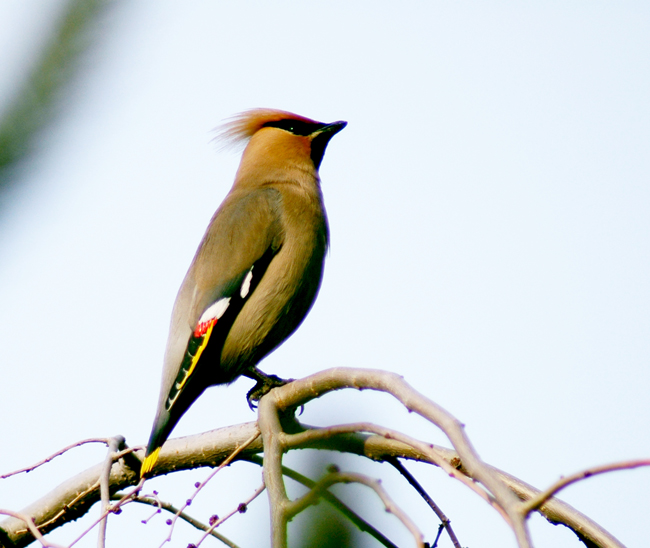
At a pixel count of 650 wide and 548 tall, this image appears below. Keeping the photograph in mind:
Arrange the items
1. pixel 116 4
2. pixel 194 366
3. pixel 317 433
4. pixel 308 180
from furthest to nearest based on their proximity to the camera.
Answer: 1. pixel 308 180
2. pixel 194 366
3. pixel 317 433
4. pixel 116 4

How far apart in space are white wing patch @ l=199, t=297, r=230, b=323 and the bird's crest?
1893 millimetres

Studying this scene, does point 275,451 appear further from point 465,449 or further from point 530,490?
point 465,449

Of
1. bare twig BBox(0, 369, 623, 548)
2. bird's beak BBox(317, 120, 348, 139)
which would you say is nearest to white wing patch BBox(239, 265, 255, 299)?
bare twig BBox(0, 369, 623, 548)

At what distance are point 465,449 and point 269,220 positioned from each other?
2714 millimetres

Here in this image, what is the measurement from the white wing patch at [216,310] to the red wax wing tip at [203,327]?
1 cm

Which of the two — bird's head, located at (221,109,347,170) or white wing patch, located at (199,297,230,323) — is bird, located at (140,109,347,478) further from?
bird's head, located at (221,109,347,170)

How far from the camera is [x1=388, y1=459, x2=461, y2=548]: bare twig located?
6.45 ft

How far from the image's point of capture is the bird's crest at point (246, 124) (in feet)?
17.3

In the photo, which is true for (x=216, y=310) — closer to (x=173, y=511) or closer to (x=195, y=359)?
(x=195, y=359)

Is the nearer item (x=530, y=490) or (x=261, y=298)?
(x=530, y=490)

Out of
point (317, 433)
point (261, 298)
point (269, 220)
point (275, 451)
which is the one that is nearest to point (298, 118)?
point (269, 220)

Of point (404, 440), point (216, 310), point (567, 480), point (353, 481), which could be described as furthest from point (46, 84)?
point (216, 310)

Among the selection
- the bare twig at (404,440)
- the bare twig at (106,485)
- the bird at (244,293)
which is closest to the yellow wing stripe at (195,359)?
the bird at (244,293)

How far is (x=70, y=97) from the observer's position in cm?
87
